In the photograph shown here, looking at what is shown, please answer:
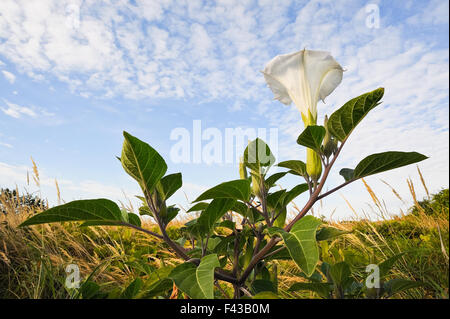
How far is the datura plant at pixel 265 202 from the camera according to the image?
77 cm

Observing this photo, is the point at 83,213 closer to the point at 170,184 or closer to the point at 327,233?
the point at 170,184

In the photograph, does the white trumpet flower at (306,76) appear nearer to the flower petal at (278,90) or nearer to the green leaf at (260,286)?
the flower petal at (278,90)

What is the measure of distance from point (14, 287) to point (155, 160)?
2.85m

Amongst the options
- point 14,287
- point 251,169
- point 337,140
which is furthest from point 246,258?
point 14,287

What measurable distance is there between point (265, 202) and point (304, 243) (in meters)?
0.27

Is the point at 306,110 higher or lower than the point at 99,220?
higher

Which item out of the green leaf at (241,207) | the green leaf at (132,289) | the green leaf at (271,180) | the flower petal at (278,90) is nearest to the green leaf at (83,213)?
the green leaf at (132,289)

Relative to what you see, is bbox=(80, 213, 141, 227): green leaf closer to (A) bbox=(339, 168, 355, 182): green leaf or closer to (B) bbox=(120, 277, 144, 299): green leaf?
(B) bbox=(120, 277, 144, 299): green leaf

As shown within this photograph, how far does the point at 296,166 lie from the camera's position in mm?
1013

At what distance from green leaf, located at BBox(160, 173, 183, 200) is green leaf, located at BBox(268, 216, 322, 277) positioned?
32cm

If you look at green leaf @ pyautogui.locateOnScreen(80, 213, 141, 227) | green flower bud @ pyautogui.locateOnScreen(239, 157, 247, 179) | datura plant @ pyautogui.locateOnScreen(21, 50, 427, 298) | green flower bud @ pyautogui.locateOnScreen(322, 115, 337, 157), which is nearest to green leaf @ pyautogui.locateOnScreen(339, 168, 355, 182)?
datura plant @ pyautogui.locateOnScreen(21, 50, 427, 298)

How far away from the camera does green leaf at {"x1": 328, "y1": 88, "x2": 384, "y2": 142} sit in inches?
32.4
